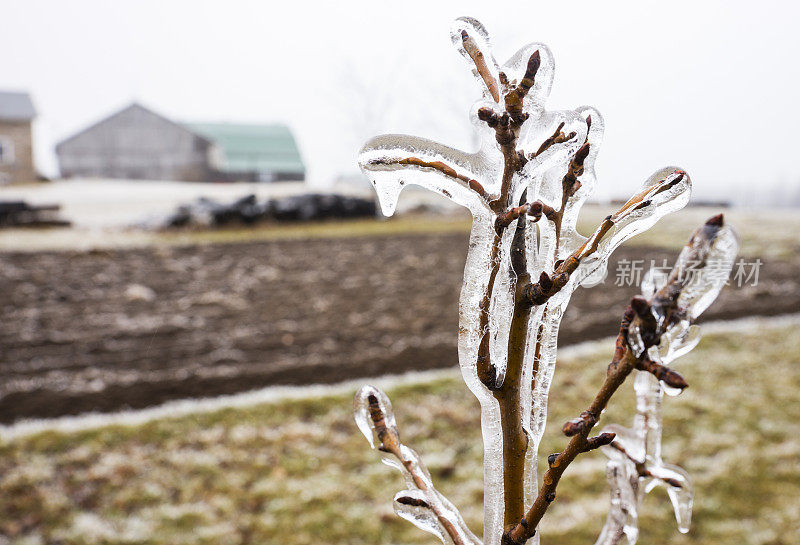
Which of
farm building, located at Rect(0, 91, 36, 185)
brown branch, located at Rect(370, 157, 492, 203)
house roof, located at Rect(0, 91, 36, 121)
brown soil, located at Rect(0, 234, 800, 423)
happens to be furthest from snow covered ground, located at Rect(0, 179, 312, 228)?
brown branch, located at Rect(370, 157, 492, 203)

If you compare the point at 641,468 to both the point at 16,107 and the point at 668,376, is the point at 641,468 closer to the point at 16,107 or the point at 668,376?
the point at 668,376

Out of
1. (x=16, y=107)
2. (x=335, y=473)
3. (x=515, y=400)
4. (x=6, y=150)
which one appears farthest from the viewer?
(x=16, y=107)

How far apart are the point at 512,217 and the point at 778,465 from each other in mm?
2056

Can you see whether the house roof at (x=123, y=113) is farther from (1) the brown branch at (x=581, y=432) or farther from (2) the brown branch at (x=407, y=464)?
(1) the brown branch at (x=581, y=432)

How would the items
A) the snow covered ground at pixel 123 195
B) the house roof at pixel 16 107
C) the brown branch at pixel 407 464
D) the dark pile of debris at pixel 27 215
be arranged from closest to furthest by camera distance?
1. the brown branch at pixel 407 464
2. the dark pile of debris at pixel 27 215
3. the snow covered ground at pixel 123 195
4. the house roof at pixel 16 107

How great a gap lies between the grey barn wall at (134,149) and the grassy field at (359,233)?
912 mm

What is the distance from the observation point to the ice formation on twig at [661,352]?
303 millimetres

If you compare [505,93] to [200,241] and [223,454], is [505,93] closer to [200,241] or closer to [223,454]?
[223,454]

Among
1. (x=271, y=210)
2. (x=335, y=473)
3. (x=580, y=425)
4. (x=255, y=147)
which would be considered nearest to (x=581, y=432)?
(x=580, y=425)

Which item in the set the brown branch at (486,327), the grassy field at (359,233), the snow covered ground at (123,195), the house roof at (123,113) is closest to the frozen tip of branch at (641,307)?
the brown branch at (486,327)

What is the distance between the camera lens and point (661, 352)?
377mm

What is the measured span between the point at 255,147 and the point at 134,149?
121 centimetres

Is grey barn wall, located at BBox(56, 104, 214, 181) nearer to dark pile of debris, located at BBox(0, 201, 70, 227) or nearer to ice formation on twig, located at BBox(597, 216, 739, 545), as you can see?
dark pile of debris, located at BBox(0, 201, 70, 227)

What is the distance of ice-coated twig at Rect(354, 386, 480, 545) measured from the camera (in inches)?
16.9
